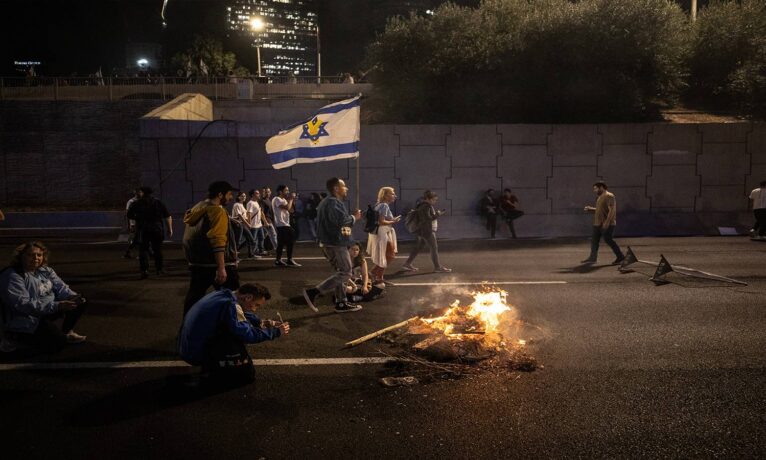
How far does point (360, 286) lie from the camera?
9.25m

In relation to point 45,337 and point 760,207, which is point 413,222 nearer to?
point 45,337

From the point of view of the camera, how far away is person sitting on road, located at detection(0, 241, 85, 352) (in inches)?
239

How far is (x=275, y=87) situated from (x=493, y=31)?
1153 cm

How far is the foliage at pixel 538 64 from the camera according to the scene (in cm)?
2105

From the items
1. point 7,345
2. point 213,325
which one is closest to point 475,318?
point 213,325

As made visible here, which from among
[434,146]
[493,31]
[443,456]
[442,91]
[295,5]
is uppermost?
[295,5]

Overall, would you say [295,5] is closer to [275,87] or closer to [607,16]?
[275,87]

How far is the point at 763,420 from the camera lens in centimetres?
465

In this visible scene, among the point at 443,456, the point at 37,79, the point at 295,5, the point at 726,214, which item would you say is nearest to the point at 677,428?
the point at 443,456

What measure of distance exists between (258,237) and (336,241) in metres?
5.91

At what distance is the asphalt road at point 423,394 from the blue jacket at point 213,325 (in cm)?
41

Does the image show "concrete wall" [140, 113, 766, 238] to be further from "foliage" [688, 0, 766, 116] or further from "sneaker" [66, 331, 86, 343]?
"sneaker" [66, 331, 86, 343]

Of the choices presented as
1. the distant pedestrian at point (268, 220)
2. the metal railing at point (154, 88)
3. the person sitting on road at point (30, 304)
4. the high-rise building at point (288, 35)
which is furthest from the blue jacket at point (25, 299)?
the high-rise building at point (288, 35)

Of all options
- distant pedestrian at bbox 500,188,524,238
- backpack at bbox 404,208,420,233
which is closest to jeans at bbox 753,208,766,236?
distant pedestrian at bbox 500,188,524,238
